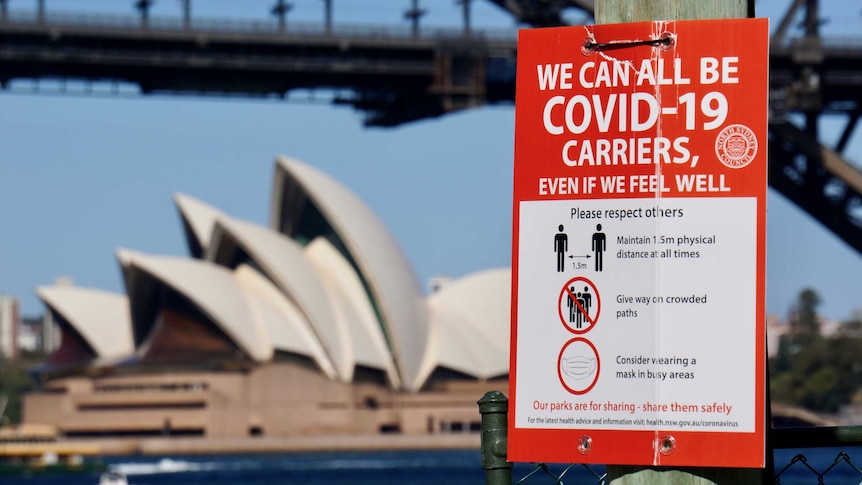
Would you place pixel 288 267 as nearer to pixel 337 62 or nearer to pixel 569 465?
pixel 337 62

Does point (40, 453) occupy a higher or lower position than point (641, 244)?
lower

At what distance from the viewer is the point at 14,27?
27.7 meters

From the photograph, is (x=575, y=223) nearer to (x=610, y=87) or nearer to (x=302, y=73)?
(x=610, y=87)

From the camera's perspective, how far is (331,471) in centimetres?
4078

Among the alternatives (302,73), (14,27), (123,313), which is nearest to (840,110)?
(302,73)

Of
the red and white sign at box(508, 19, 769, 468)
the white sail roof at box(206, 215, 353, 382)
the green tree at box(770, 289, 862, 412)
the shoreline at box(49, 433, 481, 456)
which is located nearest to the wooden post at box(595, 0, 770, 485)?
the red and white sign at box(508, 19, 769, 468)

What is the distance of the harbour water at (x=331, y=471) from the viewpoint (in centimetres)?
3525

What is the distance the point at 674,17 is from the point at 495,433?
725 millimetres

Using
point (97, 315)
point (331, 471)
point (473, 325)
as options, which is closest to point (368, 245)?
point (473, 325)

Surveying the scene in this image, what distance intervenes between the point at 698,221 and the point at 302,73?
27001mm

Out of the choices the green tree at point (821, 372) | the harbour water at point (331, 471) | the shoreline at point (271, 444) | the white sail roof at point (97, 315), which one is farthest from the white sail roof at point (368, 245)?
the green tree at point (821, 372)

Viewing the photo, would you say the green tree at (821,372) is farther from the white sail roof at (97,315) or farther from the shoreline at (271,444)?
the white sail roof at (97,315)

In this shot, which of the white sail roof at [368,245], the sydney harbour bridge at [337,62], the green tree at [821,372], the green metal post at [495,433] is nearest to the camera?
the green metal post at [495,433]

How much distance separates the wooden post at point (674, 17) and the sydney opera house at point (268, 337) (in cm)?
5117
